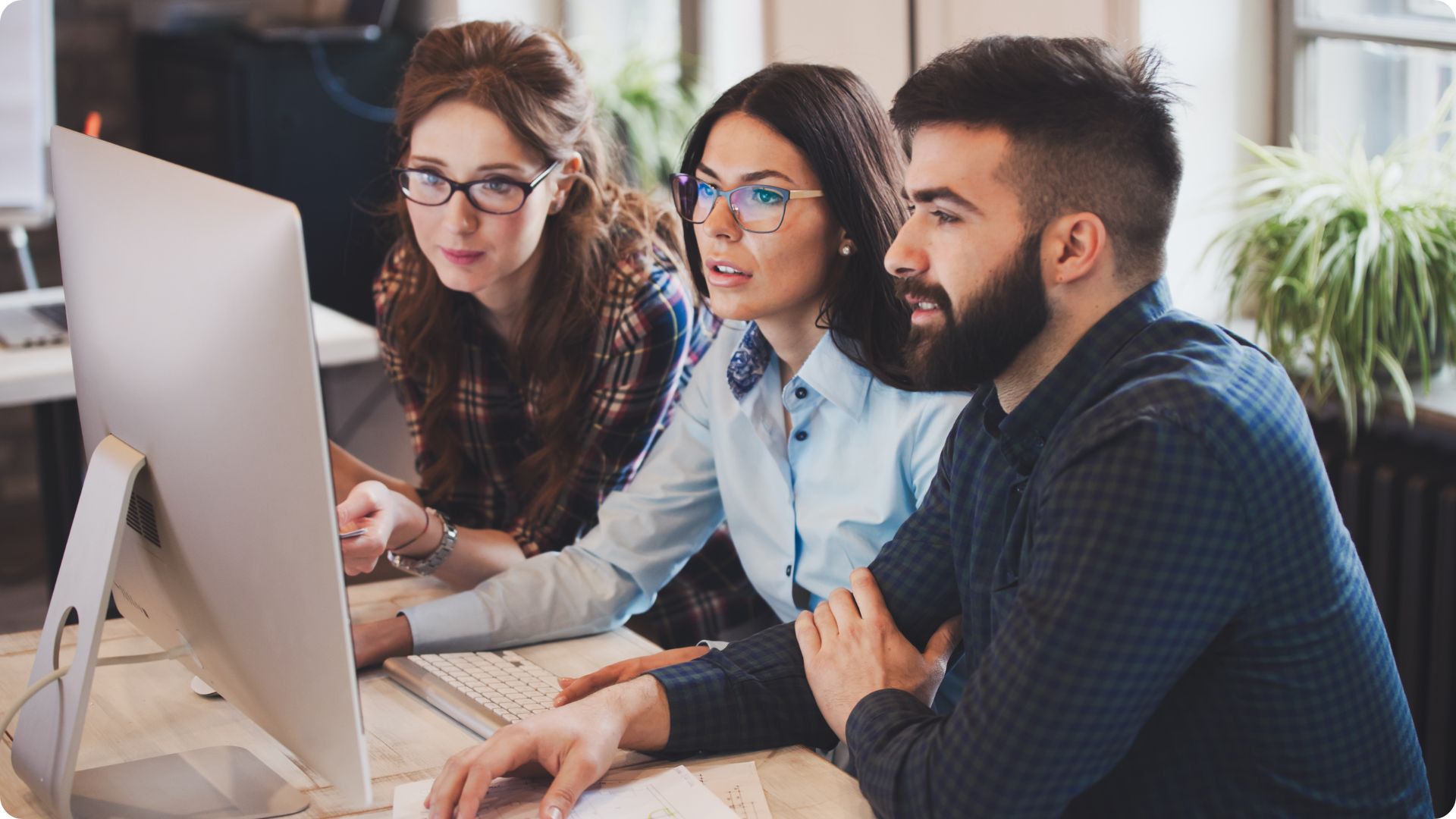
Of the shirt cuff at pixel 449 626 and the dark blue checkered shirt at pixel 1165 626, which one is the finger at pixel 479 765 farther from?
the shirt cuff at pixel 449 626

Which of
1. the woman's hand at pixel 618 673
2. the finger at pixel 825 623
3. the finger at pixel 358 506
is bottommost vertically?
the woman's hand at pixel 618 673

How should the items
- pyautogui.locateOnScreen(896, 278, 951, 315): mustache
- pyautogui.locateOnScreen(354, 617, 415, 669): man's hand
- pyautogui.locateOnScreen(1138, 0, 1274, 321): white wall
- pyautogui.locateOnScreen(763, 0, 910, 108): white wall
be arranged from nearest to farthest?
pyautogui.locateOnScreen(896, 278, 951, 315): mustache
pyautogui.locateOnScreen(354, 617, 415, 669): man's hand
pyautogui.locateOnScreen(1138, 0, 1274, 321): white wall
pyautogui.locateOnScreen(763, 0, 910, 108): white wall

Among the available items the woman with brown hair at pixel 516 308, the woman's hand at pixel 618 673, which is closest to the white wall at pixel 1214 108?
the woman with brown hair at pixel 516 308

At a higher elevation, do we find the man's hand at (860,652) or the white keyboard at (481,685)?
the man's hand at (860,652)

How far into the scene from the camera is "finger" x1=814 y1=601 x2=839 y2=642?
133 cm

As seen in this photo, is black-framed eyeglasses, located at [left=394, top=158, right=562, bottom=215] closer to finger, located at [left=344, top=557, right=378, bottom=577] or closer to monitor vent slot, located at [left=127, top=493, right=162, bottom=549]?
finger, located at [left=344, top=557, right=378, bottom=577]

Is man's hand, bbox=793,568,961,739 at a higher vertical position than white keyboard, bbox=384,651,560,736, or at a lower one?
higher

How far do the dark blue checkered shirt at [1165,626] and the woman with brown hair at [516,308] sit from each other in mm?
900

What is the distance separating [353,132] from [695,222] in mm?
2233

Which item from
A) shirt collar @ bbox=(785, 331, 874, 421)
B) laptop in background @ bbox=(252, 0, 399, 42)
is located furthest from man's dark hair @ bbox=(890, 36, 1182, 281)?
laptop in background @ bbox=(252, 0, 399, 42)

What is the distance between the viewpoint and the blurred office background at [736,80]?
2.25 metres

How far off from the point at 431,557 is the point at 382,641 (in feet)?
0.92

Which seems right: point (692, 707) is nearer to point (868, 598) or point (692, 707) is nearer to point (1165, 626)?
point (868, 598)

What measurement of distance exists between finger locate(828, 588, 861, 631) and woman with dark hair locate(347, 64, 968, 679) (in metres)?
0.24
